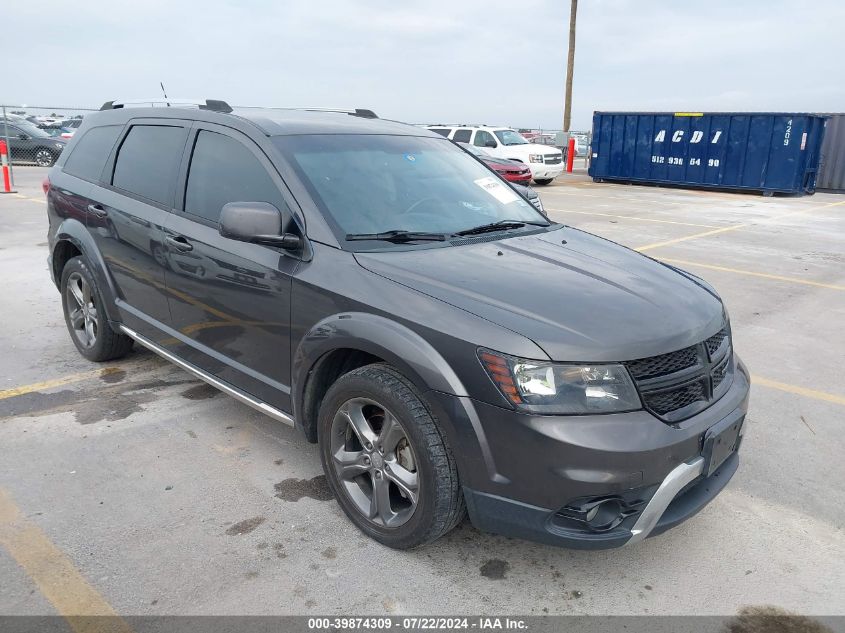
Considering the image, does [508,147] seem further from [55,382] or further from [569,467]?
[569,467]

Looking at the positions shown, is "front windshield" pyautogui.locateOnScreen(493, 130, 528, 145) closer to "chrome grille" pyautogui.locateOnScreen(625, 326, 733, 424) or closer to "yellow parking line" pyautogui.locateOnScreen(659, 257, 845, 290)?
"yellow parking line" pyautogui.locateOnScreen(659, 257, 845, 290)

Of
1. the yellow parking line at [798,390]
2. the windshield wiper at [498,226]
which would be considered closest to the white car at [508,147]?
the yellow parking line at [798,390]

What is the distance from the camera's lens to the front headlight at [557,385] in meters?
2.40

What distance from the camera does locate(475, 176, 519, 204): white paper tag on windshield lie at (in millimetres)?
3924

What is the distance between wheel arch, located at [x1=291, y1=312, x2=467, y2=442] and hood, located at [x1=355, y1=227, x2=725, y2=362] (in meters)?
0.20

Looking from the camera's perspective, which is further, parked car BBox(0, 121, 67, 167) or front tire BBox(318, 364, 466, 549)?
parked car BBox(0, 121, 67, 167)

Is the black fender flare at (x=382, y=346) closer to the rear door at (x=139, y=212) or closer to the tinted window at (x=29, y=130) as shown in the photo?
the rear door at (x=139, y=212)

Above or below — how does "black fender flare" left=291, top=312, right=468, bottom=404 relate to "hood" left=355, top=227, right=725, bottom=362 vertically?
below

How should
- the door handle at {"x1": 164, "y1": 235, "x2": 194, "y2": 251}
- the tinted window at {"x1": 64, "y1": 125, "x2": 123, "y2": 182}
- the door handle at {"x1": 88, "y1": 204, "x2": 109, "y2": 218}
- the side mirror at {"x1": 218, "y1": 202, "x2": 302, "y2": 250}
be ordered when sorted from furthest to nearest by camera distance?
the tinted window at {"x1": 64, "y1": 125, "x2": 123, "y2": 182} < the door handle at {"x1": 88, "y1": 204, "x2": 109, "y2": 218} < the door handle at {"x1": 164, "y1": 235, "x2": 194, "y2": 251} < the side mirror at {"x1": 218, "y1": 202, "x2": 302, "y2": 250}

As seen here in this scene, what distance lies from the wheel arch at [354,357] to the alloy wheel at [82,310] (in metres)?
2.27

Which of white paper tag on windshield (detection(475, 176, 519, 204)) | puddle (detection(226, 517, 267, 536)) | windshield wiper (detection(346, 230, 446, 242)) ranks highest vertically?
white paper tag on windshield (detection(475, 176, 519, 204))

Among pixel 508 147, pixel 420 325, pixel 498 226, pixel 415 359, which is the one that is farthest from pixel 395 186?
pixel 508 147

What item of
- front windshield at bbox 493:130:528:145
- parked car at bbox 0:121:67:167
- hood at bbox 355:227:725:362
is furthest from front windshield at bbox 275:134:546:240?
parked car at bbox 0:121:67:167

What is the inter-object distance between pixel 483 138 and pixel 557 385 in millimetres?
19107
